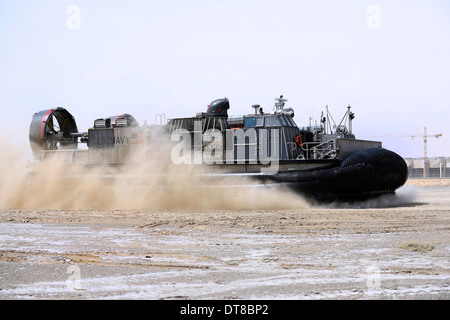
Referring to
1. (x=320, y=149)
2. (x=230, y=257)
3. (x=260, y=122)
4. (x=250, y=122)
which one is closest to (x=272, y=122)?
(x=260, y=122)

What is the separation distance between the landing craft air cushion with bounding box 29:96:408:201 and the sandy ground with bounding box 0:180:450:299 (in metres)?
1.76

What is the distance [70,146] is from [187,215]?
568cm

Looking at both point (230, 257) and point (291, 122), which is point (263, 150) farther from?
point (230, 257)

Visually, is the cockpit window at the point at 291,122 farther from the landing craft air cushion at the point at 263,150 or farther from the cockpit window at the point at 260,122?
the cockpit window at the point at 260,122

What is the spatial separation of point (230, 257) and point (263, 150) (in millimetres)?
5647

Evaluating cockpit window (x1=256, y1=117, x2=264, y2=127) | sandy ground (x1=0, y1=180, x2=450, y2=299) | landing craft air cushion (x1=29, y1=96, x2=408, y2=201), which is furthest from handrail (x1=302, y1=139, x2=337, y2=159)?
A: sandy ground (x1=0, y1=180, x2=450, y2=299)

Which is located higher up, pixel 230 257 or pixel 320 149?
pixel 320 149

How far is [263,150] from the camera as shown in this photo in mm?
10109

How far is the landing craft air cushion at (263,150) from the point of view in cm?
955

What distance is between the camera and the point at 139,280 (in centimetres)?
372

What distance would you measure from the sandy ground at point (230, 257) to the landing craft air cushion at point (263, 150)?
1.76 meters

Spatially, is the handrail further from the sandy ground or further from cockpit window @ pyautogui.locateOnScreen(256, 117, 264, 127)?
the sandy ground

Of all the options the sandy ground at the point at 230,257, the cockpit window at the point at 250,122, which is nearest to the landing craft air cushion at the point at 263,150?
the cockpit window at the point at 250,122
